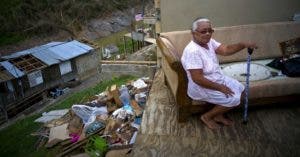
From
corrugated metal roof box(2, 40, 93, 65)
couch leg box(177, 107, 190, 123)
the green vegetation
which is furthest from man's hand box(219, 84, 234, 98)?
the green vegetation

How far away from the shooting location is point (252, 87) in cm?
461

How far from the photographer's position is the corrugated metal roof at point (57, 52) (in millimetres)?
21516

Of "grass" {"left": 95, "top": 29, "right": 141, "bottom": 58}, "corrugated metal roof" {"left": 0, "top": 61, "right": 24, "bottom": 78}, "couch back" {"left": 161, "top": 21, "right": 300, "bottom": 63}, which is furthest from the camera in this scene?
"grass" {"left": 95, "top": 29, "right": 141, "bottom": 58}

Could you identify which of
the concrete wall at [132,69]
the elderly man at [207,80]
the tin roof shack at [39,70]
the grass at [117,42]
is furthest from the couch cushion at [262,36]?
the grass at [117,42]

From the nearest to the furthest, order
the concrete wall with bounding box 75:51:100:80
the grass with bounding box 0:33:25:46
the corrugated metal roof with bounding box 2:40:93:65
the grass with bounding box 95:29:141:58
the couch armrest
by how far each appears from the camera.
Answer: the couch armrest < the corrugated metal roof with bounding box 2:40:93:65 < the concrete wall with bounding box 75:51:100:80 < the grass with bounding box 0:33:25:46 < the grass with bounding box 95:29:141:58

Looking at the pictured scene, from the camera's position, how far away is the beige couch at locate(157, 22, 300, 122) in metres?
4.49

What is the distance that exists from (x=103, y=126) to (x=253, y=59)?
12.3 ft

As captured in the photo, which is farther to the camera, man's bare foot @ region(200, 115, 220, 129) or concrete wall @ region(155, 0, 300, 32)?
concrete wall @ region(155, 0, 300, 32)

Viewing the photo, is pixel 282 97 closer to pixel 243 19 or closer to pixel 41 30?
pixel 243 19

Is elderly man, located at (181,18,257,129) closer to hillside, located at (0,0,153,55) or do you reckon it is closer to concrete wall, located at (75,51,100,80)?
concrete wall, located at (75,51,100,80)

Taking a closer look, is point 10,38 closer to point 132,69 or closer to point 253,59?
point 132,69

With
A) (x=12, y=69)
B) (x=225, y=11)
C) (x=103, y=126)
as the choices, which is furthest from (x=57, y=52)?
(x=225, y=11)

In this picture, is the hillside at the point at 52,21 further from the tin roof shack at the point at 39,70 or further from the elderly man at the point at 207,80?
the elderly man at the point at 207,80

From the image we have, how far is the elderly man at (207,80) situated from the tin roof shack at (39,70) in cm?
1630
